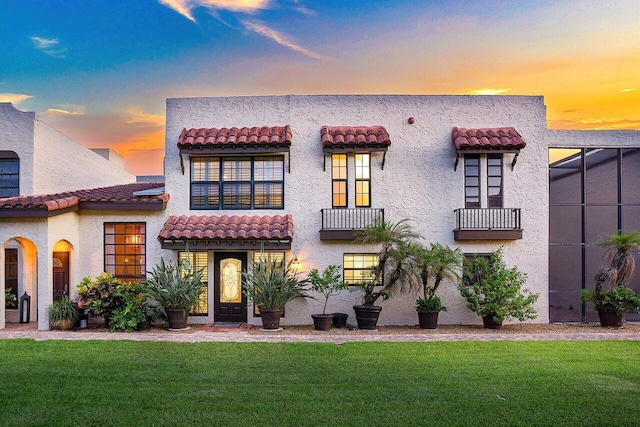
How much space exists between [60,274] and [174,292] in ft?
13.9

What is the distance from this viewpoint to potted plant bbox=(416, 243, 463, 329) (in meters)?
13.0

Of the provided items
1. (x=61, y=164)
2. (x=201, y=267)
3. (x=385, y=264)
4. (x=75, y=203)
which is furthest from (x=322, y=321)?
(x=61, y=164)

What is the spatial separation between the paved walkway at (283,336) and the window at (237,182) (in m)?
4.16

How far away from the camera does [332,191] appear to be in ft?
47.6

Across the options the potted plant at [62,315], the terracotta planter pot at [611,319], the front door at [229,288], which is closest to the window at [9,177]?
the potted plant at [62,315]

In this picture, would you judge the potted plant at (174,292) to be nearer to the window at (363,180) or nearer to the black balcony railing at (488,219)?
the window at (363,180)

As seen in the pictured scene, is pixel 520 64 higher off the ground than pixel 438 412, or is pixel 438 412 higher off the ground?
pixel 520 64

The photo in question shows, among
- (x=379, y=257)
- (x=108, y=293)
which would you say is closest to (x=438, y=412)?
(x=379, y=257)

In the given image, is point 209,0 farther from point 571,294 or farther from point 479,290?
point 571,294

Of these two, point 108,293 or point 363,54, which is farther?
point 363,54

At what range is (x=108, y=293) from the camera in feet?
42.9

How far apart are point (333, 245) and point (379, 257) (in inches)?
64.5

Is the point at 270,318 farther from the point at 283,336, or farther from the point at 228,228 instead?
the point at 228,228

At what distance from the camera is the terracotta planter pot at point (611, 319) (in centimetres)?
1357
